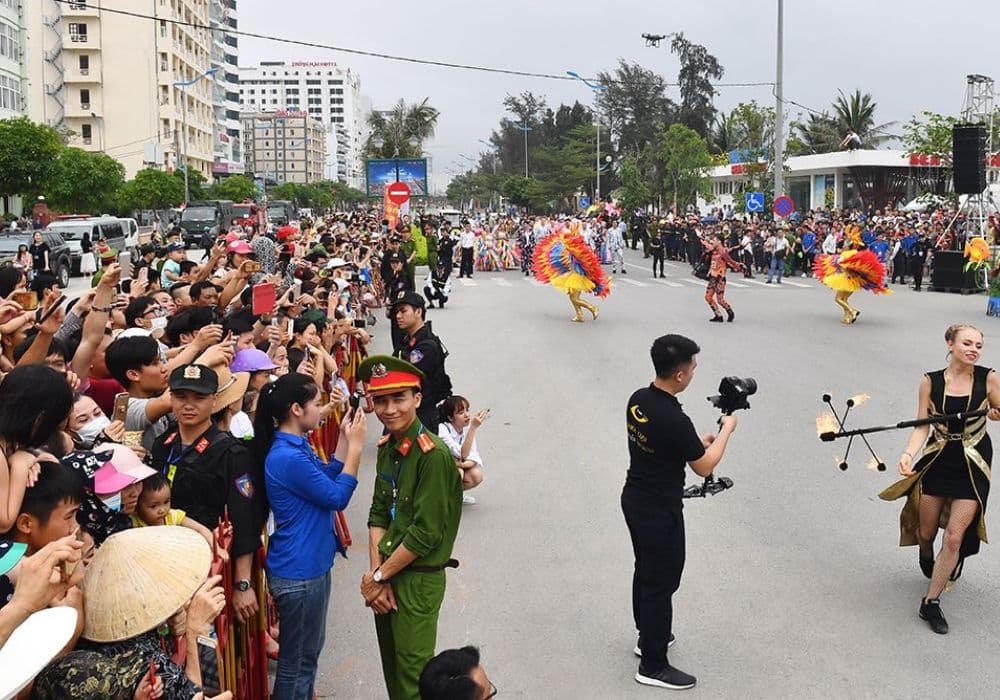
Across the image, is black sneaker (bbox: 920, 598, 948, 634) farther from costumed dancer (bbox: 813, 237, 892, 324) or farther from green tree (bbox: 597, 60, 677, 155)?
green tree (bbox: 597, 60, 677, 155)

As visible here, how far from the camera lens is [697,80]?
8862 cm

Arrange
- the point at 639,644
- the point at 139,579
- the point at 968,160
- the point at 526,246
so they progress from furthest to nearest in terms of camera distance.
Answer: the point at 526,246 < the point at 968,160 < the point at 639,644 < the point at 139,579

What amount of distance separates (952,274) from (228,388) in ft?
81.9

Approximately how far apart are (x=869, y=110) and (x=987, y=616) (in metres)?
67.5

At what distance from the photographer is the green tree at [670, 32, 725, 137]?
3450 inches

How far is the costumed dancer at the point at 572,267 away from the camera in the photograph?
20.2 m

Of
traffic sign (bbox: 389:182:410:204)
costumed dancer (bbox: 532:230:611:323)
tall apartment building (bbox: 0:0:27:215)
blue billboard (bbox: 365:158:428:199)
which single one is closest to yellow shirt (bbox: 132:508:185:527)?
costumed dancer (bbox: 532:230:611:323)

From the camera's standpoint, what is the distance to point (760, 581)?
272 inches

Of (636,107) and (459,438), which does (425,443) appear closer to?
(459,438)

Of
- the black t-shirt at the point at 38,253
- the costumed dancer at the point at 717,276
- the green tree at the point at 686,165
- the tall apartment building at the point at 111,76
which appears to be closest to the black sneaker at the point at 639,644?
the costumed dancer at the point at 717,276

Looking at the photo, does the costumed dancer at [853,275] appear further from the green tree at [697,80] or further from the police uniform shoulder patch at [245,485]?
the green tree at [697,80]

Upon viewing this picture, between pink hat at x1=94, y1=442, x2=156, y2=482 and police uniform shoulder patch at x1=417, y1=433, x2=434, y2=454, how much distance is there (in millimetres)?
1075

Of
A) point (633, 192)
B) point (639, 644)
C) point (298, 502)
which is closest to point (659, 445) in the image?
point (639, 644)

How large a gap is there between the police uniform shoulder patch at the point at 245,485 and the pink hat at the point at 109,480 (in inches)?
24.8
